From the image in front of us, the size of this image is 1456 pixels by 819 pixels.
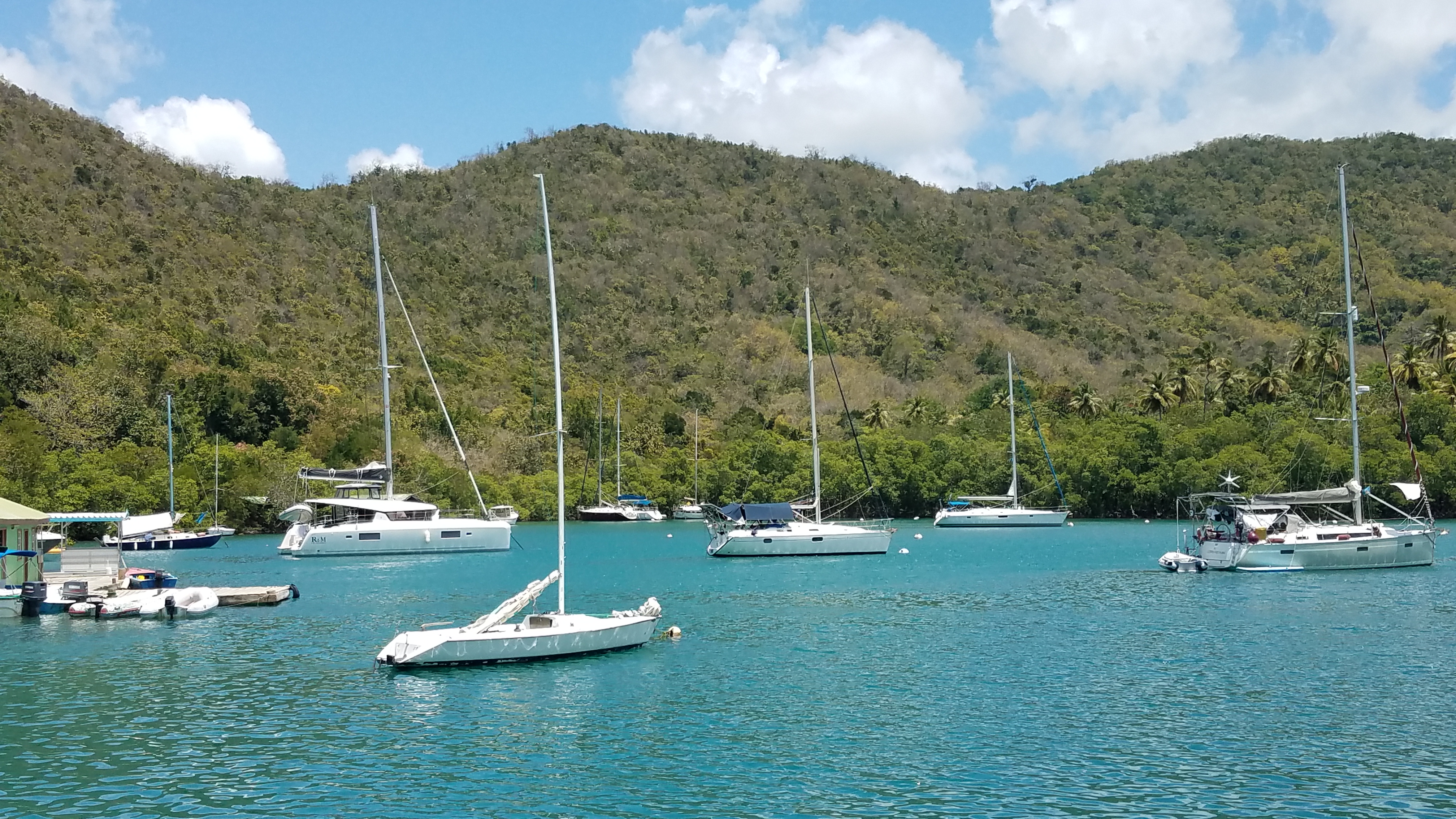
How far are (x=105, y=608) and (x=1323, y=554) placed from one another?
45.5 m

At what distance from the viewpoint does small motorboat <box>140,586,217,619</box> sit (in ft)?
127

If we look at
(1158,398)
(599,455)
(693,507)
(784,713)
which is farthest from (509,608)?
(1158,398)

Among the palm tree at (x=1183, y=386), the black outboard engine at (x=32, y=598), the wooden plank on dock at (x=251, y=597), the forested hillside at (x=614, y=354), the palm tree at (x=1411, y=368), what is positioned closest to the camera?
the black outboard engine at (x=32, y=598)

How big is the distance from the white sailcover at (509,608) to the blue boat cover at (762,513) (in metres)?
34.0

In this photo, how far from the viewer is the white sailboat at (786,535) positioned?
206 ft

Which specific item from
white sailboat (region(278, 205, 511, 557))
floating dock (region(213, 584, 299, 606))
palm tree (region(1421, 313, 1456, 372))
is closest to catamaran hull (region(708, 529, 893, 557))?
white sailboat (region(278, 205, 511, 557))

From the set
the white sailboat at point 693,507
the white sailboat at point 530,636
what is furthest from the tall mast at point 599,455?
the white sailboat at point 530,636

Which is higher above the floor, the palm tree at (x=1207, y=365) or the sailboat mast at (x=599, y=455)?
the palm tree at (x=1207, y=365)

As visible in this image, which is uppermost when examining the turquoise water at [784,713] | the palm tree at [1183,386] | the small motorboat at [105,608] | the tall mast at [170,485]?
the palm tree at [1183,386]

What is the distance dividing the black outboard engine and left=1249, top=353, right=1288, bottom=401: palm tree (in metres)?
98.2

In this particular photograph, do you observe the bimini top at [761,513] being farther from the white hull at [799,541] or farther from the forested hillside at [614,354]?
the forested hillside at [614,354]

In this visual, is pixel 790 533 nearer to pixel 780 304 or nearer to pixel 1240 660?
pixel 1240 660

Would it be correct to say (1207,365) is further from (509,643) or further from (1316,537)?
(509,643)

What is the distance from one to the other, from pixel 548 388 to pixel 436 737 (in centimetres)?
11813
